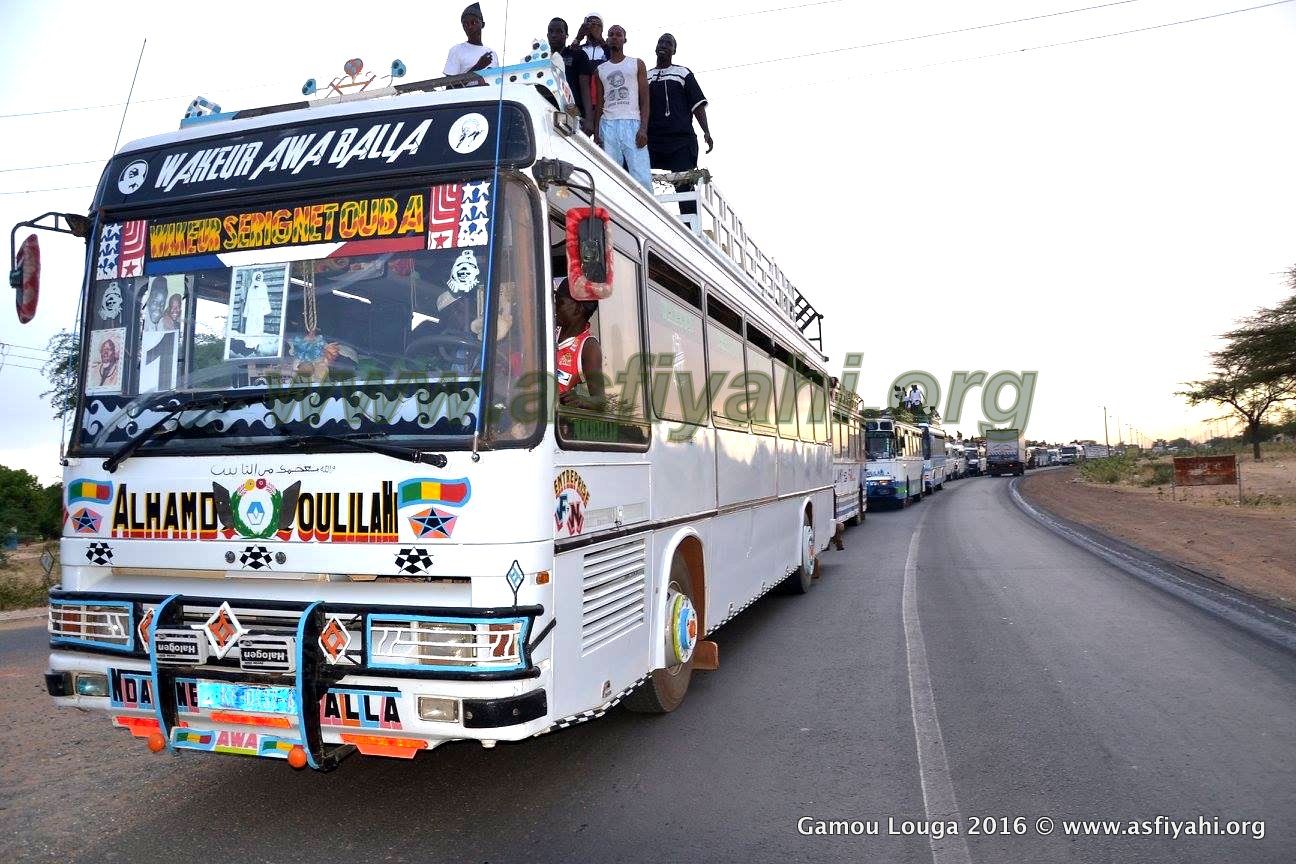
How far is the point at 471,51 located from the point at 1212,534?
1773 centimetres

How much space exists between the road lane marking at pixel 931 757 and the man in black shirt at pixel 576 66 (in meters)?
4.98

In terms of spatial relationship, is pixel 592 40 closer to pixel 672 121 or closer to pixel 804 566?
→ pixel 672 121

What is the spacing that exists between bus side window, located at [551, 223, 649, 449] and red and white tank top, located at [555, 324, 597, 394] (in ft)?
0.24

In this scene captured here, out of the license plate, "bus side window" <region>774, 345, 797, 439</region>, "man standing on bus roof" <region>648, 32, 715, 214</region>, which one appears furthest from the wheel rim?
"man standing on bus roof" <region>648, 32, 715, 214</region>

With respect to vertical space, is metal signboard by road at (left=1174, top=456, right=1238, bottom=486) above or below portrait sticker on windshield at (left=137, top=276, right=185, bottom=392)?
below

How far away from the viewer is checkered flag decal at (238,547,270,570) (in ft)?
13.5

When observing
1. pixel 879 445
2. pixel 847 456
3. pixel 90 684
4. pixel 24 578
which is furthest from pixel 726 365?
pixel 879 445

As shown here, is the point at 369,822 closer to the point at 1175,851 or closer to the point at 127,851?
the point at 127,851

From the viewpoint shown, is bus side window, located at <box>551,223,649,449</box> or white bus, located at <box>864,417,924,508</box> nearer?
bus side window, located at <box>551,223,649,449</box>

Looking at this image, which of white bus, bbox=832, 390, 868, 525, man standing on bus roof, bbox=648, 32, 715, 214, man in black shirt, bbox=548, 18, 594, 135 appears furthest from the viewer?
white bus, bbox=832, 390, 868, 525

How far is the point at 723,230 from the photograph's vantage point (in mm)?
8680

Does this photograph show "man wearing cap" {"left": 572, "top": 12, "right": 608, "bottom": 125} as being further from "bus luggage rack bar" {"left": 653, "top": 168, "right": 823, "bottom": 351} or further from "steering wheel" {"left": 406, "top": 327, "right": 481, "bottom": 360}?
"steering wheel" {"left": 406, "top": 327, "right": 481, "bottom": 360}

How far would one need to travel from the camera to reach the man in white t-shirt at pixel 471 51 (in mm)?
6125

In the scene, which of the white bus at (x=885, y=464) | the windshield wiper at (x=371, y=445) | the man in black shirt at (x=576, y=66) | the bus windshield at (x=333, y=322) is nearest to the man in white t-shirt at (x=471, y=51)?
the man in black shirt at (x=576, y=66)
